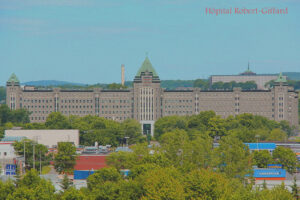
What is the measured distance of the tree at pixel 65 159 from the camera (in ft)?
488

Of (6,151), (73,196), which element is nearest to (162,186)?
(73,196)

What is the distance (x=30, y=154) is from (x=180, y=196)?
69929 mm

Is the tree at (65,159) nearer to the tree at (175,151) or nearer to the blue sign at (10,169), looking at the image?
the blue sign at (10,169)

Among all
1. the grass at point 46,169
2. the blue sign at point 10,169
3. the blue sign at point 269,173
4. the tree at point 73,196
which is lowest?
the grass at point 46,169

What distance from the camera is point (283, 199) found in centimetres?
8638

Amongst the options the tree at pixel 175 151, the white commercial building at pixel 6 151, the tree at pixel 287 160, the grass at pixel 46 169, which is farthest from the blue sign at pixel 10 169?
the tree at pixel 287 160

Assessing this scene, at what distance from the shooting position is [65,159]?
14938cm

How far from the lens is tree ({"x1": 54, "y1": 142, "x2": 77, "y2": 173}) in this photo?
488 ft

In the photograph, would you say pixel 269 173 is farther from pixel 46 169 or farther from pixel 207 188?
pixel 207 188

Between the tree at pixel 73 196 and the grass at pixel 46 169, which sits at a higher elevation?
the tree at pixel 73 196

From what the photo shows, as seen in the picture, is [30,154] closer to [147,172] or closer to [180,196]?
[147,172]

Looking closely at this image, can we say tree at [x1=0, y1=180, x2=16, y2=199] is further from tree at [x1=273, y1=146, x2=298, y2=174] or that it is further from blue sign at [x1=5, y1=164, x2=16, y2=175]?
tree at [x1=273, y1=146, x2=298, y2=174]

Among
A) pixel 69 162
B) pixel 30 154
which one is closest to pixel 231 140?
pixel 69 162

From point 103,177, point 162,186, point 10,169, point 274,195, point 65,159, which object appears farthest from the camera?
point 65,159
